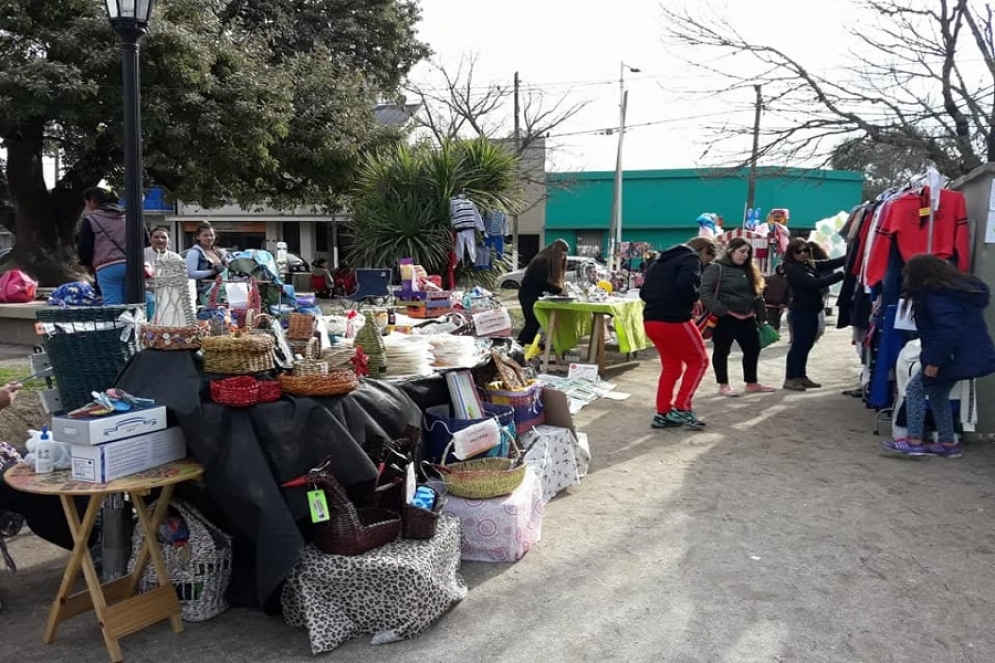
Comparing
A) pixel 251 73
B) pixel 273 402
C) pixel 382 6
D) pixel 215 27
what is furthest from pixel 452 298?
pixel 382 6

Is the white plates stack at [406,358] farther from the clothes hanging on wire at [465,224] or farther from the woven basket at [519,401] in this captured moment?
the clothes hanging on wire at [465,224]

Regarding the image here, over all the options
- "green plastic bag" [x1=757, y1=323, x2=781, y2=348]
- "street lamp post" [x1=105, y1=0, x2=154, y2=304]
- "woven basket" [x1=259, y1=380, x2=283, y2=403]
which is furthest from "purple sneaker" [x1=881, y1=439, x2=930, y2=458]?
"street lamp post" [x1=105, y1=0, x2=154, y2=304]

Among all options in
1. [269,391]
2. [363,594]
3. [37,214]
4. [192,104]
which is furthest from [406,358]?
[37,214]

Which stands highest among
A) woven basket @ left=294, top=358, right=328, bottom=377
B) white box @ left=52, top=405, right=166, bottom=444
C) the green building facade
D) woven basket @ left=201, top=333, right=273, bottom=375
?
the green building facade

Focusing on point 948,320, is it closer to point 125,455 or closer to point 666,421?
point 666,421

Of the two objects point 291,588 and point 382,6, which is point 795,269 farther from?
point 382,6

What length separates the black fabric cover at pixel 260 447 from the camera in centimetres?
303

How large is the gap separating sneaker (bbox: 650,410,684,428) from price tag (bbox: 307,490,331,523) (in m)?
4.12

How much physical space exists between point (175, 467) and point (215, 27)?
12.7 m

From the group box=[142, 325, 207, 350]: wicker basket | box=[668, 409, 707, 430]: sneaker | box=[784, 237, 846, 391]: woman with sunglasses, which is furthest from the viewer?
box=[784, 237, 846, 391]: woman with sunglasses

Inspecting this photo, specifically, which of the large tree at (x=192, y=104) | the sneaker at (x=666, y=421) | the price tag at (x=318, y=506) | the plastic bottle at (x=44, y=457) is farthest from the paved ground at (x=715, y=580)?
the large tree at (x=192, y=104)

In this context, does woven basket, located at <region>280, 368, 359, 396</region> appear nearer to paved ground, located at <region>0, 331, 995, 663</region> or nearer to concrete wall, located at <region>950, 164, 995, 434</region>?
paved ground, located at <region>0, 331, 995, 663</region>

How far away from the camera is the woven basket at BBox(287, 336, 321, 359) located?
3.75m

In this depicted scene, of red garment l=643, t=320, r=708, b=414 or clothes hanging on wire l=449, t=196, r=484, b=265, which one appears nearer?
red garment l=643, t=320, r=708, b=414
